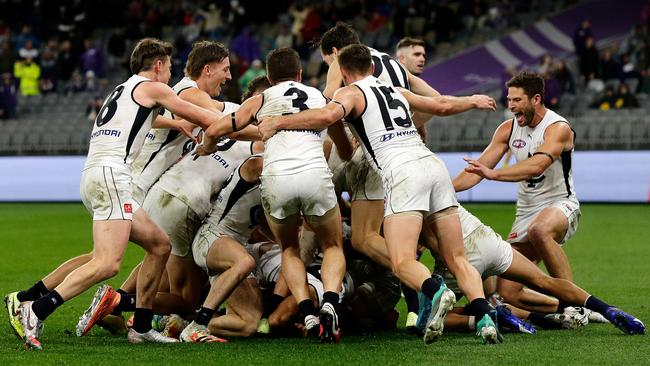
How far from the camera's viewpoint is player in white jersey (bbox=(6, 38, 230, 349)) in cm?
812

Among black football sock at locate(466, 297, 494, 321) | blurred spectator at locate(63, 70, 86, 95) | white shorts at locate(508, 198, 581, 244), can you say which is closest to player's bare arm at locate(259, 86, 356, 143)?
black football sock at locate(466, 297, 494, 321)

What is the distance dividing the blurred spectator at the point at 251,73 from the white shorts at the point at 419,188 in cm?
1612

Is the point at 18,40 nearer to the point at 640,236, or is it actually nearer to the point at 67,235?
the point at 67,235

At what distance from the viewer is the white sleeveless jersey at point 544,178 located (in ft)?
32.4

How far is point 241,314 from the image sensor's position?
8.84 meters

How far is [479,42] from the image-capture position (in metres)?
28.8

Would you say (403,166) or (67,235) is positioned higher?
(403,166)

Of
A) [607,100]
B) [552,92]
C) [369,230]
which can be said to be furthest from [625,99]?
[369,230]

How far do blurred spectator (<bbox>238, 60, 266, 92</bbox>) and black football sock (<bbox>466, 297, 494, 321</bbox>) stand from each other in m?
16.7

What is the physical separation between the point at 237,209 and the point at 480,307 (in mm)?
2282

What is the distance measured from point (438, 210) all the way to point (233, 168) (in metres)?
2.05

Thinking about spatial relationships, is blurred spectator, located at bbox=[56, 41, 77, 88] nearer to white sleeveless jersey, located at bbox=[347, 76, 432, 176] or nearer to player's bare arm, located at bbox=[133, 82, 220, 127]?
player's bare arm, located at bbox=[133, 82, 220, 127]

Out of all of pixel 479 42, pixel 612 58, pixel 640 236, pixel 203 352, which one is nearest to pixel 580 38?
pixel 612 58

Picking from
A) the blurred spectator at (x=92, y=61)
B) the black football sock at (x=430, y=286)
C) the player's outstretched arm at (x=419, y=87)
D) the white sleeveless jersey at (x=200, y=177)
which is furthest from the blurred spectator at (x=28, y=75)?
the black football sock at (x=430, y=286)
